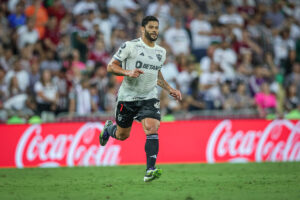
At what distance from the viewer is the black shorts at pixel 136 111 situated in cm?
884

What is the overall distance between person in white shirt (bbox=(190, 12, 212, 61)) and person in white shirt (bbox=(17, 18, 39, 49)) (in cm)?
547

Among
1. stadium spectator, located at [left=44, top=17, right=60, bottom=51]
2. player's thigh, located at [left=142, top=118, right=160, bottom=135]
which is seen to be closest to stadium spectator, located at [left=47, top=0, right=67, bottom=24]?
stadium spectator, located at [left=44, top=17, right=60, bottom=51]

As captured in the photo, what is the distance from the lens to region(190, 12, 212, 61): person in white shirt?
1820 cm

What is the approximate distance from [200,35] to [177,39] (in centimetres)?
102

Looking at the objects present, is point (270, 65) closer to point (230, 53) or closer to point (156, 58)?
point (230, 53)

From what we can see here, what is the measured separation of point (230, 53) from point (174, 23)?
247cm

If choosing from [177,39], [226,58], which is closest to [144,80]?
[226,58]

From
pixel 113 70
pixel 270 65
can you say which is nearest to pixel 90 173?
pixel 113 70

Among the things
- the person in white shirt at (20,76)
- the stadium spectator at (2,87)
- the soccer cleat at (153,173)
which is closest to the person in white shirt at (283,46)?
the person in white shirt at (20,76)

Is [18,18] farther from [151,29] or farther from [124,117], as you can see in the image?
[151,29]

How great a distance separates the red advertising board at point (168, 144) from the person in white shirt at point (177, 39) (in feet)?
14.2

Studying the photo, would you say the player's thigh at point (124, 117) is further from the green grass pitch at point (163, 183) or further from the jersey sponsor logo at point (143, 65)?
the green grass pitch at point (163, 183)

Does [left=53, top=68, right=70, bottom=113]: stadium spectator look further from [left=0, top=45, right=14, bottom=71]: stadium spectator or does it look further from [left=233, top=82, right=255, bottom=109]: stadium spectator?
[left=233, top=82, right=255, bottom=109]: stadium spectator

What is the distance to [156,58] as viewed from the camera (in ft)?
29.4
